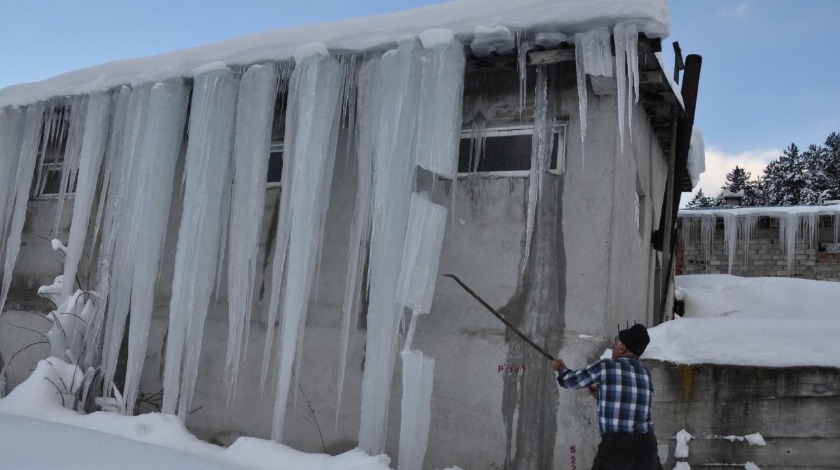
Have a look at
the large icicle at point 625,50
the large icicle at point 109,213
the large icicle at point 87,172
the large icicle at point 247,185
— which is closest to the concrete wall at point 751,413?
the large icicle at point 625,50

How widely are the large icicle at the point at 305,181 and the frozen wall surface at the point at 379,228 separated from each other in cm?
2

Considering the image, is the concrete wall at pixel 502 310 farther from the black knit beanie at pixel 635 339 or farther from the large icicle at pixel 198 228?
the black knit beanie at pixel 635 339

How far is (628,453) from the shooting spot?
3416 mm

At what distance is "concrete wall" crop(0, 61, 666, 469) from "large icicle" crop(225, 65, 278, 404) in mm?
340

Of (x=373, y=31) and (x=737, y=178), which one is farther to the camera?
(x=737, y=178)

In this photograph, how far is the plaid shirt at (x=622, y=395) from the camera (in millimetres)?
3461

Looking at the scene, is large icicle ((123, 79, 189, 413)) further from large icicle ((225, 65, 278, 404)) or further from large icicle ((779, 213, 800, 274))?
large icicle ((779, 213, 800, 274))

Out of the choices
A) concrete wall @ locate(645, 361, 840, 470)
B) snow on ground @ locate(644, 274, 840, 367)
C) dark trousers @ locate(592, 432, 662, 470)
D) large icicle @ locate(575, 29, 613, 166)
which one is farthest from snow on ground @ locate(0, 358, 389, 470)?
large icicle @ locate(575, 29, 613, 166)

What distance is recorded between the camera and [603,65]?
14.1 feet

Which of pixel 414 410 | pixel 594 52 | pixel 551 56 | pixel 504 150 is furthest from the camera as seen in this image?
pixel 504 150

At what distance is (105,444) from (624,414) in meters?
2.69

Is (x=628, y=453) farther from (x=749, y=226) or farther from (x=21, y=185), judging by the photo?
(x=749, y=226)

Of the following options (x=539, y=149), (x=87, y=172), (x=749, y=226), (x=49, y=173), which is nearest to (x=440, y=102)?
(x=539, y=149)

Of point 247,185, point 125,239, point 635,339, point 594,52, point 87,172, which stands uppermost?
point 594,52
